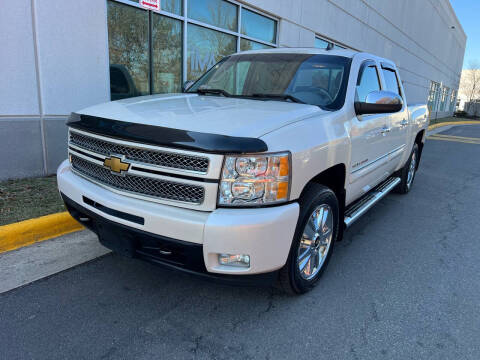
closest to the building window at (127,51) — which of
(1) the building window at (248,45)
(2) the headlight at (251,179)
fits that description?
(1) the building window at (248,45)

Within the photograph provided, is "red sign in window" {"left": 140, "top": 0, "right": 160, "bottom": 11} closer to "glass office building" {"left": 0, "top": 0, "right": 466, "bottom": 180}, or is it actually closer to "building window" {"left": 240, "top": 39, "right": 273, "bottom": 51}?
"glass office building" {"left": 0, "top": 0, "right": 466, "bottom": 180}

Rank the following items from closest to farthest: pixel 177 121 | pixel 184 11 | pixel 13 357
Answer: pixel 13 357, pixel 177 121, pixel 184 11

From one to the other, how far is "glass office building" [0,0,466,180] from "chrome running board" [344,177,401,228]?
69.3 inches

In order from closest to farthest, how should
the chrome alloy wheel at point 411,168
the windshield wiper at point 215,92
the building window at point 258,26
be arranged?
1. the windshield wiper at point 215,92
2. the chrome alloy wheel at point 411,168
3. the building window at point 258,26

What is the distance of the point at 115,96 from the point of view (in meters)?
6.50

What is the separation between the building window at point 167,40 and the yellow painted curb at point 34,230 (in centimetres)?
333

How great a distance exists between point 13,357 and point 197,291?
1.22 meters

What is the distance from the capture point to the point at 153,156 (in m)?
2.29

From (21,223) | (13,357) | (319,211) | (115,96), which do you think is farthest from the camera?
(115,96)

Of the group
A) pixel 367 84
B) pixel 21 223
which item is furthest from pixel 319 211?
pixel 21 223

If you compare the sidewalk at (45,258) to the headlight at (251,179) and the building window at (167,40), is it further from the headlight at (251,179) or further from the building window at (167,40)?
the building window at (167,40)

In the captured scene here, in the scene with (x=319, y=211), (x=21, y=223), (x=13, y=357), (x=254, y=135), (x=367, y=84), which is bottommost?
(x=13, y=357)

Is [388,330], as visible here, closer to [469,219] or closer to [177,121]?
[177,121]

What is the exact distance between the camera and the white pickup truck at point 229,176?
7.04 ft
